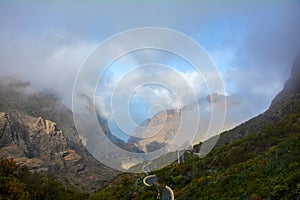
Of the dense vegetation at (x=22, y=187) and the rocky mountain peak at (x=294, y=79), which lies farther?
the rocky mountain peak at (x=294, y=79)

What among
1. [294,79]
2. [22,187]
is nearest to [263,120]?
[294,79]

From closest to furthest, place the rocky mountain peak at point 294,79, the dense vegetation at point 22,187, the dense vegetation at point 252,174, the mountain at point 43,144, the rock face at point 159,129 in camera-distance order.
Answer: the dense vegetation at point 252,174
the rock face at point 159,129
the dense vegetation at point 22,187
the rocky mountain peak at point 294,79
the mountain at point 43,144

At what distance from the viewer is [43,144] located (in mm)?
177500

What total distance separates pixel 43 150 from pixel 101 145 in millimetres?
169360

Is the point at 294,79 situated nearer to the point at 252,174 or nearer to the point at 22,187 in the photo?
the point at 252,174

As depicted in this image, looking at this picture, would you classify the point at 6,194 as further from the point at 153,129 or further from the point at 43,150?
the point at 43,150

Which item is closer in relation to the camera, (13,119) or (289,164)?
(289,164)

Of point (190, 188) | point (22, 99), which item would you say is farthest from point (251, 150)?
point (22, 99)

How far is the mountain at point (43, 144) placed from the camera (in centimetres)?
15338

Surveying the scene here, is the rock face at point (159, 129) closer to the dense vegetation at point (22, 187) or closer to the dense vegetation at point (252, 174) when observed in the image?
the dense vegetation at point (252, 174)

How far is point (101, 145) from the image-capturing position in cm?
1748

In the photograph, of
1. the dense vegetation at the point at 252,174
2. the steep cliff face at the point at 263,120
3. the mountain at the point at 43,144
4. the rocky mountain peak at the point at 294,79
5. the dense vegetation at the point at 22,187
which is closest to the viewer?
the dense vegetation at the point at 252,174

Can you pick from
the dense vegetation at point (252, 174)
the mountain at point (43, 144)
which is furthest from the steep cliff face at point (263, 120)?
the mountain at point (43, 144)

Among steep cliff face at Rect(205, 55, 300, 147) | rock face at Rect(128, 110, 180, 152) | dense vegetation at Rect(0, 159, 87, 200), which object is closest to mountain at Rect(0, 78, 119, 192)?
steep cliff face at Rect(205, 55, 300, 147)
